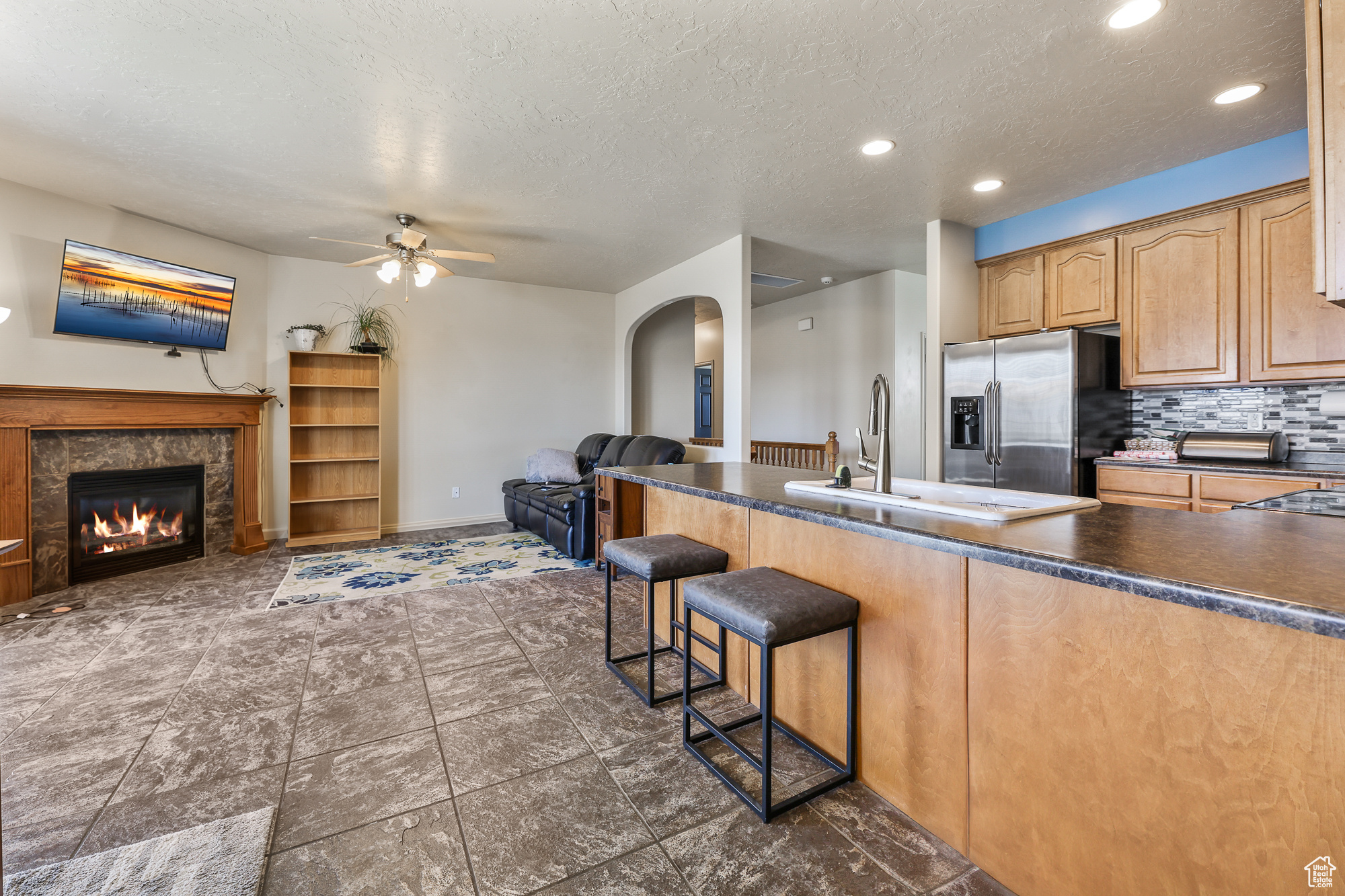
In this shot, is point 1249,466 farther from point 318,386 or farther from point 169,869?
point 318,386

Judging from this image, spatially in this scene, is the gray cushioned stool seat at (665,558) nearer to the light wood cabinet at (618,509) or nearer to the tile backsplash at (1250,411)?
the light wood cabinet at (618,509)

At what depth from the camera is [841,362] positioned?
20.6ft

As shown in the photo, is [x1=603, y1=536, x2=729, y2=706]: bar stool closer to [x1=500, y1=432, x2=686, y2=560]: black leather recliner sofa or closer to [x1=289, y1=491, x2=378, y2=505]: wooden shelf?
[x1=500, y1=432, x2=686, y2=560]: black leather recliner sofa

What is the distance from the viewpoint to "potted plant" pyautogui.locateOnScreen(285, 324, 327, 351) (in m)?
4.98

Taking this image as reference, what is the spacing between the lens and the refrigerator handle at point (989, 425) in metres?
3.77

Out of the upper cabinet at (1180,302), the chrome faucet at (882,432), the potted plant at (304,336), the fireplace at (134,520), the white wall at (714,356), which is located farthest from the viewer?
the white wall at (714,356)

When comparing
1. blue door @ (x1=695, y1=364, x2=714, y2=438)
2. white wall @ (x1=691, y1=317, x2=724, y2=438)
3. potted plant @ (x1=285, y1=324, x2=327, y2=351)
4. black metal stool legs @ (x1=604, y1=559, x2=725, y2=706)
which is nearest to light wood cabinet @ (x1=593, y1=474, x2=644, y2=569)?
black metal stool legs @ (x1=604, y1=559, x2=725, y2=706)

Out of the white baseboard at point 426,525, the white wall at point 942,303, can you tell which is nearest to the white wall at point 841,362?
the white wall at point 942,303

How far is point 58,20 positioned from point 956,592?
3.59 metres

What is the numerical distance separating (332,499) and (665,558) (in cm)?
422

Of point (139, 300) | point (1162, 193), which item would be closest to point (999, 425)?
point (1162, 193)

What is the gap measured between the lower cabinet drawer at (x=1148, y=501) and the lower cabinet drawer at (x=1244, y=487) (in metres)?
0.10

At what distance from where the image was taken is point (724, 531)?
93.9 inches

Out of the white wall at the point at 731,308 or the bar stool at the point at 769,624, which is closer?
the bar stool at the point at 769,624
